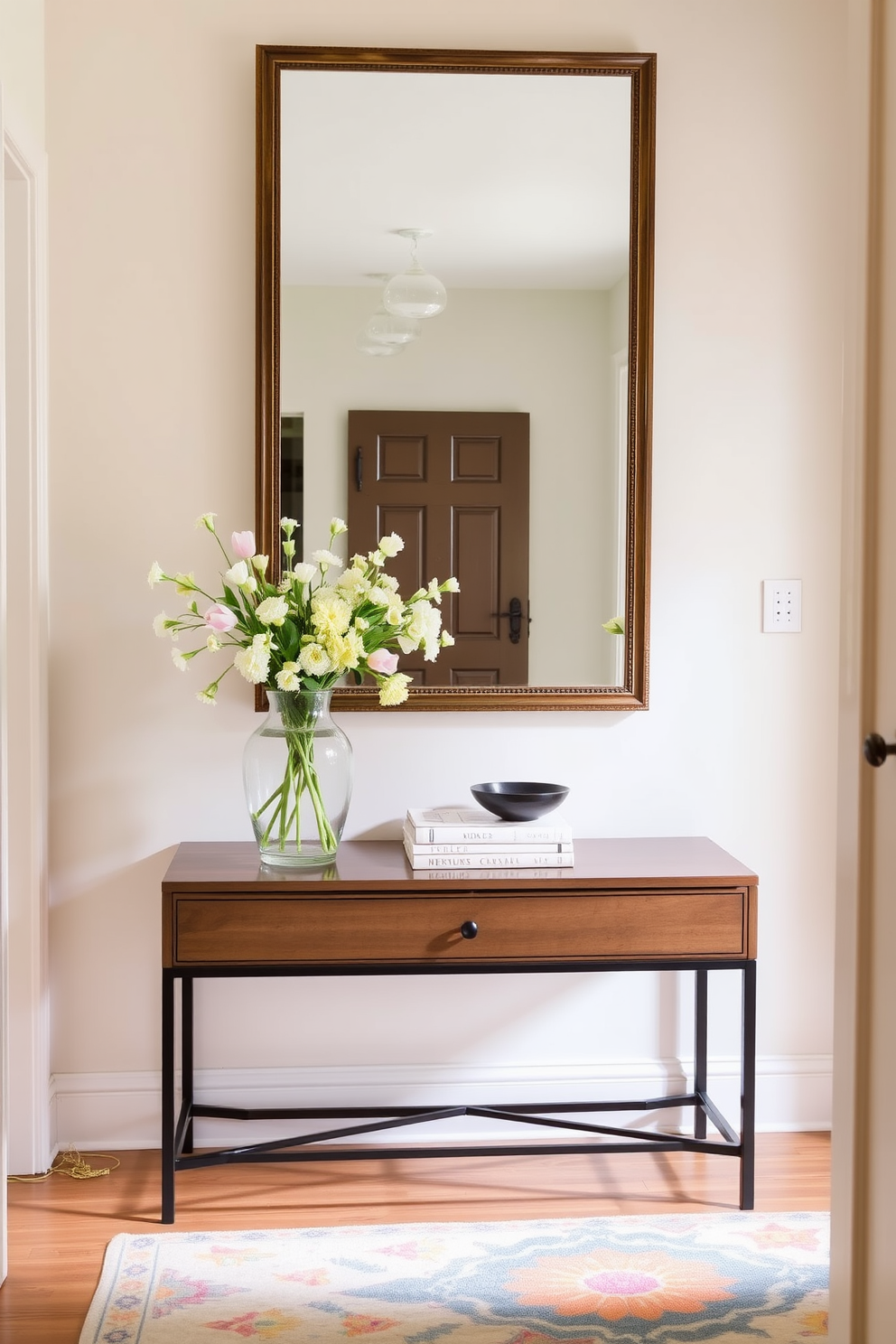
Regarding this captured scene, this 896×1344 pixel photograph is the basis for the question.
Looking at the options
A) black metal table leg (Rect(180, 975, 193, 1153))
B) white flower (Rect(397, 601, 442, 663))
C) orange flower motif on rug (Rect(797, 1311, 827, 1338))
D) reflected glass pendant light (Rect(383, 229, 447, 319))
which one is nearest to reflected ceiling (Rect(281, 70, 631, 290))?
reflected glass pendant light (Rect(383, 229, 447, 319))

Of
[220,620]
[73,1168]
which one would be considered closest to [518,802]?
[220,620]

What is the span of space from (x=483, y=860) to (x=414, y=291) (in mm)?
1243

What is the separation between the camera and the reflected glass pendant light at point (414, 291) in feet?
8.64

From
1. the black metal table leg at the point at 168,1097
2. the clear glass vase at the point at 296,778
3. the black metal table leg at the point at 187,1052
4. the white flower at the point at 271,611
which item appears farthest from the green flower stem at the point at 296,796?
the black metal table leg at the point at 187,1052

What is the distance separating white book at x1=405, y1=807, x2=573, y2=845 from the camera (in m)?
2.41

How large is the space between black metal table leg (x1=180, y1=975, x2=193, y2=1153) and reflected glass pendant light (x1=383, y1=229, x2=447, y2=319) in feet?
5.02

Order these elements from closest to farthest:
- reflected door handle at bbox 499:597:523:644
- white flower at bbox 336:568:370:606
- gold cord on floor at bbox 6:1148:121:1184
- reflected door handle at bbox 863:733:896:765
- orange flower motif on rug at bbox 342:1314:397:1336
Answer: reflected door handle at bbox 863:733:896:765, orange flower motif on rug at bbox 342:1314:397:1336, white flower at bbox 336:568:370:606, gold cord on floor at bbox 6:1148:121:1184, reflected door handle at bbox 499:597:523:644

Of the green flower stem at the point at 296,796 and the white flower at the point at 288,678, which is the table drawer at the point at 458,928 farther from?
the white flower at the point at 288,678

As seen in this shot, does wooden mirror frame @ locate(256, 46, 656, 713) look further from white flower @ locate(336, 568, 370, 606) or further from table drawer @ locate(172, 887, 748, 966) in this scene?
table drawer @ locate(172, 887, 748, 966)

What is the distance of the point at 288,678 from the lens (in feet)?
7.52

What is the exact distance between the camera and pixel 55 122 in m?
2.57

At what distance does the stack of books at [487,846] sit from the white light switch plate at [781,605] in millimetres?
751

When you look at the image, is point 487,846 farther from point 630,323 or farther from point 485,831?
point 630,323

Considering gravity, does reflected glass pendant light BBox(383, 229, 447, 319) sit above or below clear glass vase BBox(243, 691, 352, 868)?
above
